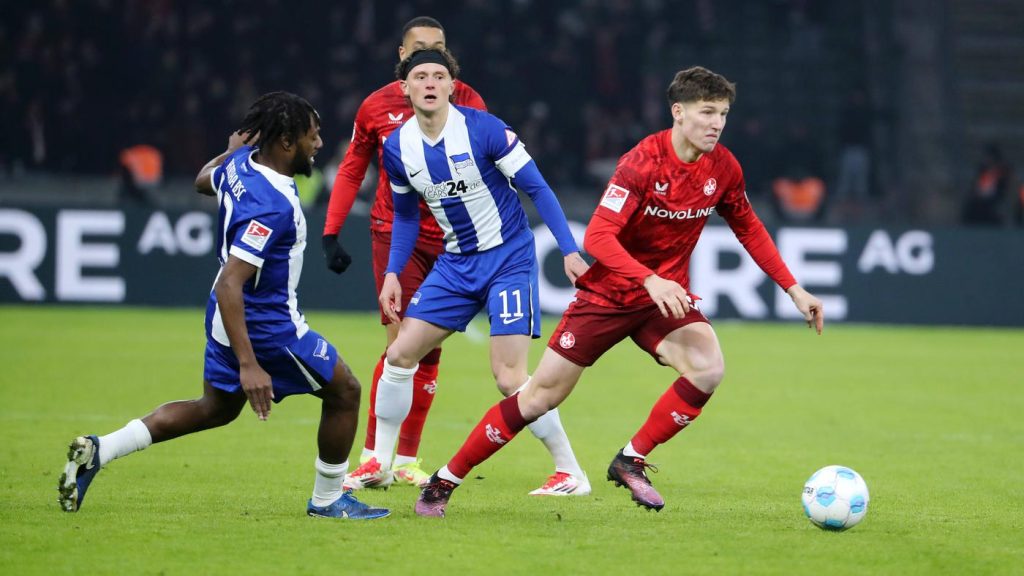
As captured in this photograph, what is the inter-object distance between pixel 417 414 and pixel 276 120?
2.27 m

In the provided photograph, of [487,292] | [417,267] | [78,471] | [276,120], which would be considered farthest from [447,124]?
[78,471]

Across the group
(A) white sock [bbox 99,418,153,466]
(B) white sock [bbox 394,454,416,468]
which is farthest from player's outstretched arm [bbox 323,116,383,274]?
(A) white sock [bbox 99,418,153,466]

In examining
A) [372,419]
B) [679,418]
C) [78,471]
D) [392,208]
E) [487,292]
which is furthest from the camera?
[392,208]

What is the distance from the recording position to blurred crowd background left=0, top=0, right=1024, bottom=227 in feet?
65.6

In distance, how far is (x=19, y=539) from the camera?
5352 mm

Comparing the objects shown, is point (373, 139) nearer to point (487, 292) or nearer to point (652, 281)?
point (487, 292)

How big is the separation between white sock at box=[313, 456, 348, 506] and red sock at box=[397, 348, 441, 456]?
4.72 ft

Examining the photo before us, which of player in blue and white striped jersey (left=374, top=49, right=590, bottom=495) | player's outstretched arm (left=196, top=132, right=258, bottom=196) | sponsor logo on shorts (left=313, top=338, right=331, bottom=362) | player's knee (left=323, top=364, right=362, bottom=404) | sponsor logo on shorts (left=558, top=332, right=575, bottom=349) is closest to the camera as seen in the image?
sponsor logo on shorts (left=313, top=338, right=331, bottom=362)

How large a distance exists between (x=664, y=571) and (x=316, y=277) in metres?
12.0

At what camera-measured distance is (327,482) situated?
5.96 m

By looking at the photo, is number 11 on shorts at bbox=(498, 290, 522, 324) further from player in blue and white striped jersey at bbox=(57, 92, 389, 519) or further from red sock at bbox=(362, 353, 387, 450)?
player in blue and white striped jersey at bbox=(57, 92, 389, 519)

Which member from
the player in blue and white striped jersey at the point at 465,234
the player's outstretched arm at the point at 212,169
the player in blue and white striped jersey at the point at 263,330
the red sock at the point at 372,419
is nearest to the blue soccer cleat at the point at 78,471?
the player in blue and white striped jersey at the point at 263,330

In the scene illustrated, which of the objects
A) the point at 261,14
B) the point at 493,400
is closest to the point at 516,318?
the point at 493,400

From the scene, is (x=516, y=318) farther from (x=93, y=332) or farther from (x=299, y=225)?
(x=93, y=332)
